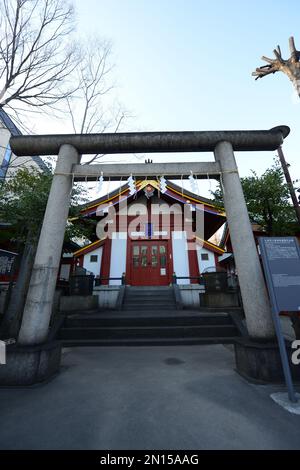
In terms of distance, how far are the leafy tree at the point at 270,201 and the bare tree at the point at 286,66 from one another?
437cm

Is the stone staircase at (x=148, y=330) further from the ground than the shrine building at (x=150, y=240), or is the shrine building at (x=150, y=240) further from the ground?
the shrine building at (x=150, y=240)

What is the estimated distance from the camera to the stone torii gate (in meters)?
3.49

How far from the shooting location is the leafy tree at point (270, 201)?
27.9 ft

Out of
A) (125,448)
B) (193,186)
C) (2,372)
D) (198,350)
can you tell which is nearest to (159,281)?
(198,350)

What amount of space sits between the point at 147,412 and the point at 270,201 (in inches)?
347

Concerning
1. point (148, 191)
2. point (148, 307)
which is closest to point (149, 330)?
point (148, 307)

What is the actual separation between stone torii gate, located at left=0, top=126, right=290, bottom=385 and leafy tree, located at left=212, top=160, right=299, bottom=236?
4.24m

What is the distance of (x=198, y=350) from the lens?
5.05 metres

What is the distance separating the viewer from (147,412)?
98.3 inches

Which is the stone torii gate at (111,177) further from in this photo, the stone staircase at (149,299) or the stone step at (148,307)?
the stone staircase at (149,299)

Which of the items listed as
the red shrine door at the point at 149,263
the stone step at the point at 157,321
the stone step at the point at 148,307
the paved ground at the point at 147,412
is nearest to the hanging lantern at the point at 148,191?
the red shrine door at the point at 149,263

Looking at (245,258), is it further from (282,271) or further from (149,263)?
(149,263)
